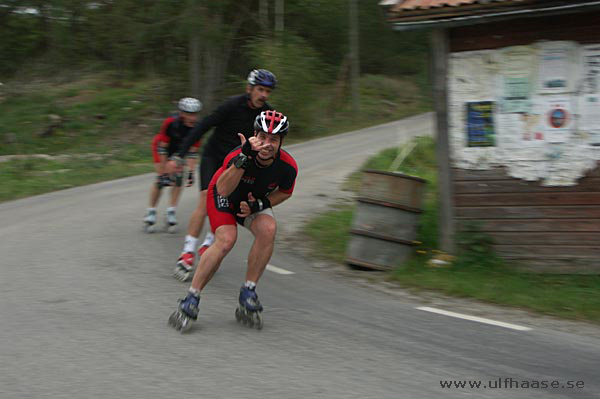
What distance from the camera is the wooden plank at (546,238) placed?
27.0 ft

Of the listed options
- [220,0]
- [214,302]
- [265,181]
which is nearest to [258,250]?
[265,181]

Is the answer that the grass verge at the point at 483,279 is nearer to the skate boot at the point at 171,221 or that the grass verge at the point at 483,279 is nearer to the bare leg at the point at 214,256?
the skate boot at the point at 171,221

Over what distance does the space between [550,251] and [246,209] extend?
4.31 metres

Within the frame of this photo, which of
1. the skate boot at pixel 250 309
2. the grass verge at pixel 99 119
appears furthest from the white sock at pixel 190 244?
the grass verge at pixel 99 119

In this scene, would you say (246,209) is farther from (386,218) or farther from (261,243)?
(386,218)

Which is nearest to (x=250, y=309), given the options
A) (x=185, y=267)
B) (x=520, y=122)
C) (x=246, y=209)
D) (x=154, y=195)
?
(x=246, y=209)

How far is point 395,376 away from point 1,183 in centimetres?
1365

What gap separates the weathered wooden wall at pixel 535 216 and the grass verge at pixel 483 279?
175 mm

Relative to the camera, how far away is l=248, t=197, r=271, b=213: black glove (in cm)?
580

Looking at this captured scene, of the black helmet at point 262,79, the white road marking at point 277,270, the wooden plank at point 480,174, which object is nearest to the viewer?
the black helmet at point 262,79

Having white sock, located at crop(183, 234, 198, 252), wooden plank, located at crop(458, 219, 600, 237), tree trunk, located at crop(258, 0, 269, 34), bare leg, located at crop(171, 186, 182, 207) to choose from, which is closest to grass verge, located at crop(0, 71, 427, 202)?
tree trunk, located at crop(258, 0, 269, 34)

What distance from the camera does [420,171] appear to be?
16734mm

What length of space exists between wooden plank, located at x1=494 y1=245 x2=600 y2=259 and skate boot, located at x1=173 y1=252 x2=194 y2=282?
366cm

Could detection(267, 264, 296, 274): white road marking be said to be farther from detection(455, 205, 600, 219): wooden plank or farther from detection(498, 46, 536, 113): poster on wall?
detection(498, 46, 536, 113): poster on wall
